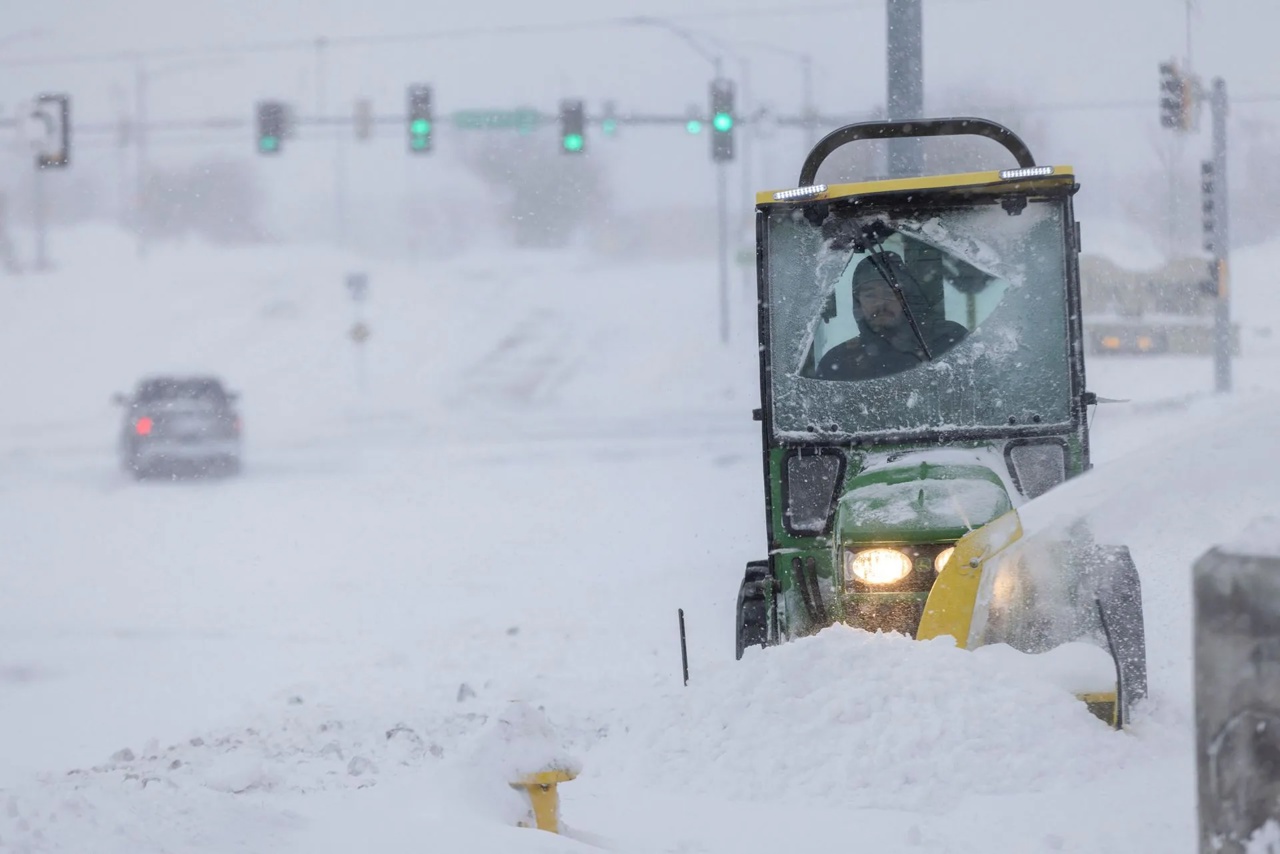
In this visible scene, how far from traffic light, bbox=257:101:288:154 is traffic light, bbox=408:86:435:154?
2.11m

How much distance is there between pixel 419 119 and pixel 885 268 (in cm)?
1834

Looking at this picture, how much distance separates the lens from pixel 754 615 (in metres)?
5.64

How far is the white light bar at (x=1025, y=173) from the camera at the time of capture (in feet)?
18.6

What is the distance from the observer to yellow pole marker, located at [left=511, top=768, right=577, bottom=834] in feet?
12.5

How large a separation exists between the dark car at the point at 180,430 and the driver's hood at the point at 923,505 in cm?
1753

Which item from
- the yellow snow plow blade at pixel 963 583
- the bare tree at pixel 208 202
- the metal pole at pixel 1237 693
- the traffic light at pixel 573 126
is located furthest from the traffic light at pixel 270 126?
the bare tree at pixel 208 202

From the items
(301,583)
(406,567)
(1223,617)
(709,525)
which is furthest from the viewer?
(709,525)

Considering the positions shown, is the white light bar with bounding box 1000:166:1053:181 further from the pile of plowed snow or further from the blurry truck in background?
the blurry truck in background

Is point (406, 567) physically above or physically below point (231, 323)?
below

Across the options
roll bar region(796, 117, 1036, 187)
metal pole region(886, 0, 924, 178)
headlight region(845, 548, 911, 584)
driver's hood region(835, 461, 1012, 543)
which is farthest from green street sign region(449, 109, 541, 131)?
headlight region(845, 548, 911, 584)

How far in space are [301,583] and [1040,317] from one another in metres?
8.02

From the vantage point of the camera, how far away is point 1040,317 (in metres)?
5.80

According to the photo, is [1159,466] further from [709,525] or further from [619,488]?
[619,488]

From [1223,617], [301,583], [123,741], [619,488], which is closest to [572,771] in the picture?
[1223,617]
